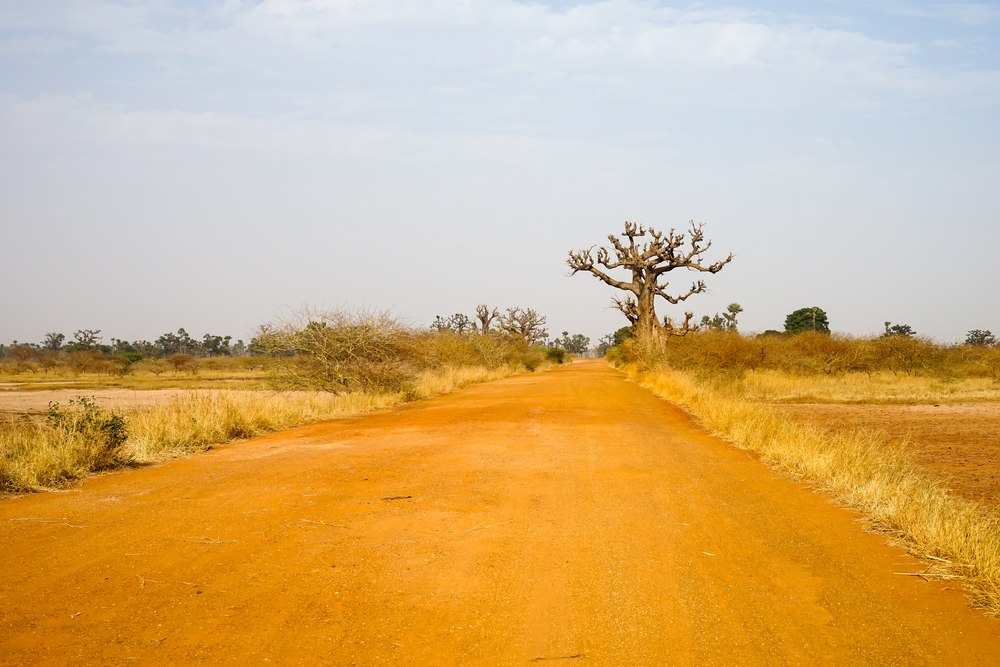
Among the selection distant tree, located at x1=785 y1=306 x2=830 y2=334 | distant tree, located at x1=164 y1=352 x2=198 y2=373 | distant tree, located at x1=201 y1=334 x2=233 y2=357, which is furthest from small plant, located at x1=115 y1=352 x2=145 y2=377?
distant tree, located at x1=785 y1=306 x2=830 y2=334

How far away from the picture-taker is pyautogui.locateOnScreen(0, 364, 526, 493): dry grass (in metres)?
7.54

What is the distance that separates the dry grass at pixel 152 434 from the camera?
24.7ft

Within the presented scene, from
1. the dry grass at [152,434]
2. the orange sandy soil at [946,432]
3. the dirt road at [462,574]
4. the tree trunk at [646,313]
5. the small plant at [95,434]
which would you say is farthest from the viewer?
the tree trunk at [646,313]

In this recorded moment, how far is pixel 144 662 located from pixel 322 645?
0.92 meters

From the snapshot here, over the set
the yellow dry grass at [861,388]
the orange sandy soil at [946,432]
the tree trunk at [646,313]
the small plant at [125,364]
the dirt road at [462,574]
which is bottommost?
the orange sandy soil at [946,432]

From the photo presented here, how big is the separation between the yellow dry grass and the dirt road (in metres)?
16.1

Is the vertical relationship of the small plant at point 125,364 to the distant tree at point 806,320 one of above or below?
below

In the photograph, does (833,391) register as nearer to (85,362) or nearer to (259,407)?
(259,407)

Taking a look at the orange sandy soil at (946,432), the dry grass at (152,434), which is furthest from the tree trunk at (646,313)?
the dry grass at (152,434)

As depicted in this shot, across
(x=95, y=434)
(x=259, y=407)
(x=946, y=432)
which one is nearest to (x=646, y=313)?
(x=946, y=432)

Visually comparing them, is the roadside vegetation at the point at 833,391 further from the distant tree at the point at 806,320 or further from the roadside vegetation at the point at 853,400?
the distant tree at the point at 806,320

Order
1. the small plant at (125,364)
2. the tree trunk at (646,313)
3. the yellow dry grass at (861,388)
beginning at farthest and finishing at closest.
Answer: the small plant at (125,364), the tree trunk at (646,313), the yellow dry grass at (861,388)

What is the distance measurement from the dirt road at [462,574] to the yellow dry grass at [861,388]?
16.1 metres

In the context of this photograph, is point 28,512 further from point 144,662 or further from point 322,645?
point 322,645
